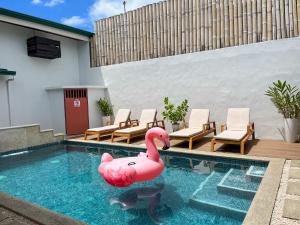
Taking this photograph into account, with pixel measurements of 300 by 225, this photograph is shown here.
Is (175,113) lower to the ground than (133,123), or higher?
higher

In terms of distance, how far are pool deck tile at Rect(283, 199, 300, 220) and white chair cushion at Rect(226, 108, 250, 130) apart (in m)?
4.27

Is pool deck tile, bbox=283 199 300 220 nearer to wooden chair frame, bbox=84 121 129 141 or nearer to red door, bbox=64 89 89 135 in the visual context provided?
wooden chair frame, bbox=84 121 129 141

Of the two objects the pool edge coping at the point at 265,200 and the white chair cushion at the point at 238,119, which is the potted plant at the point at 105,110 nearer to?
the white chair cushion at the point at 238,119

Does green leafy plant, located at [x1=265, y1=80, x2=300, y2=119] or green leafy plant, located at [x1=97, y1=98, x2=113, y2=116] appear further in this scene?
green leafy plant, located at [x1=97, y1=98, x2=113, y2=116]

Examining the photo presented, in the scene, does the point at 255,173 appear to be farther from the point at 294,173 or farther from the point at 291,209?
the point at 291,209

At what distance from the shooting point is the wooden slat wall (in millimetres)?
8297

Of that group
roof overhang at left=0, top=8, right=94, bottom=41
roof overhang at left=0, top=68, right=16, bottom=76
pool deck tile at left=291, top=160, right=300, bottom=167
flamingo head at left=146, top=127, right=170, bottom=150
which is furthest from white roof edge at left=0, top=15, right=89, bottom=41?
pool deck tile at left=291, top=160, right=300, bottom=167

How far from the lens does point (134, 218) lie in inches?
149

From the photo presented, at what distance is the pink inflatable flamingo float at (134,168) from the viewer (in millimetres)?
4281

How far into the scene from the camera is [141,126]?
9.60 m

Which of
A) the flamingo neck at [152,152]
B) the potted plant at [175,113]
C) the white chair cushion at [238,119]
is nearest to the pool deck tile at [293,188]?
the flamingo neck at [152,152]

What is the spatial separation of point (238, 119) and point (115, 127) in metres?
4.35

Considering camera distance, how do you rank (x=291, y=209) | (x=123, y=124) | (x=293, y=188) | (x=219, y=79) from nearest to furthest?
(x=291, y=209) < (x=293, y=188) < (x=219, y=79) < (x=123, y=124)

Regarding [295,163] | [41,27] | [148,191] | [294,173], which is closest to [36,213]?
[148,191]
